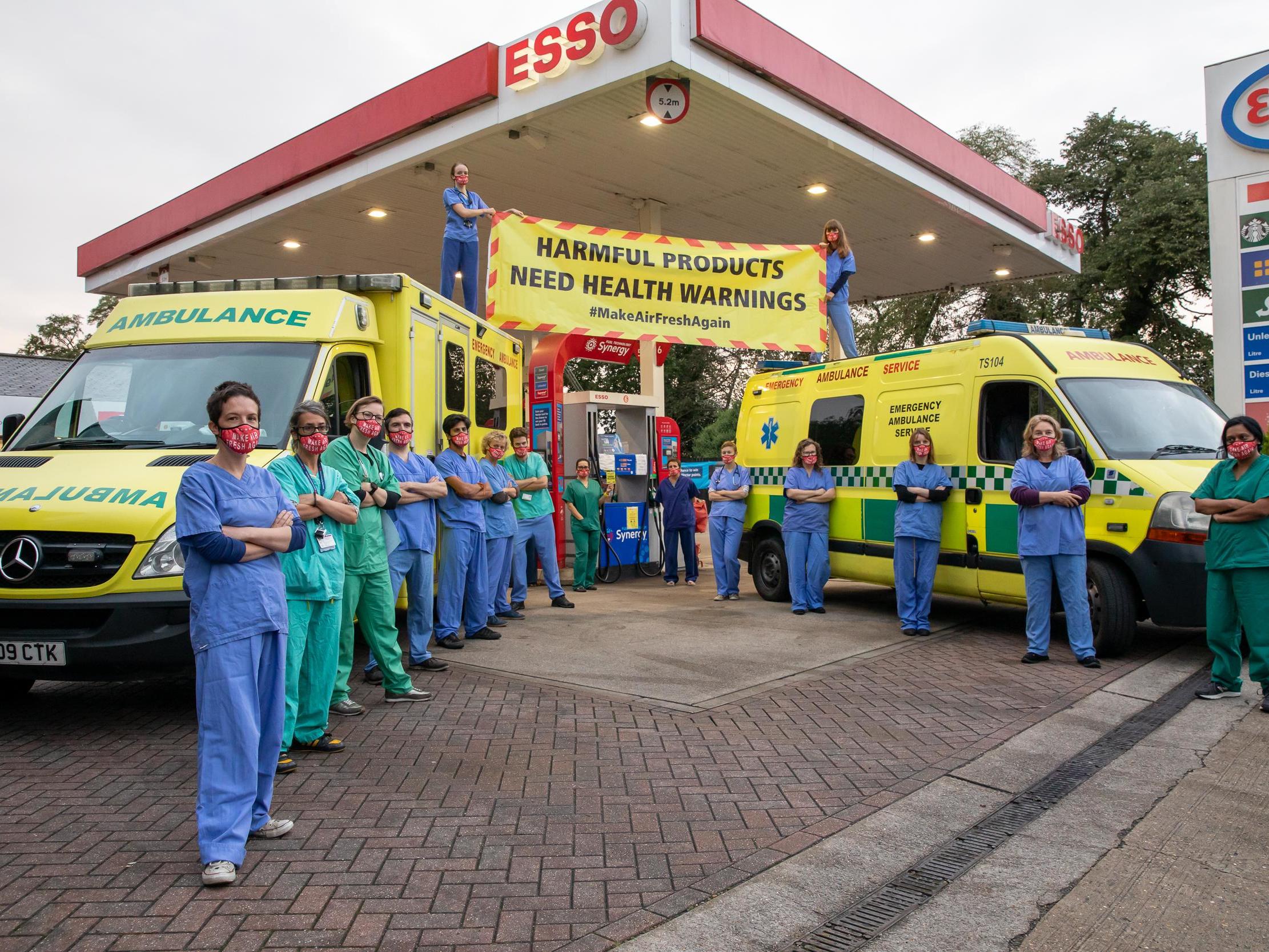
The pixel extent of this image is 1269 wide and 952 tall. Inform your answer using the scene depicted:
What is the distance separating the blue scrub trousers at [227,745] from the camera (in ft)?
11.8

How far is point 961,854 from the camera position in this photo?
12.6 feet

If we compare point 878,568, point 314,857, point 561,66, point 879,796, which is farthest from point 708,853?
point 561,66

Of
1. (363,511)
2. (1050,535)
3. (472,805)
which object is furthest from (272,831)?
(1050,535)

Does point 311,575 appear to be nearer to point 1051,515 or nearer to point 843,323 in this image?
point 1051,515

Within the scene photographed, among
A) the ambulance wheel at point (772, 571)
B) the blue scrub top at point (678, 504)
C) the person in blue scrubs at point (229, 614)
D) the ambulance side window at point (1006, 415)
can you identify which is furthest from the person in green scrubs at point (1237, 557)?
the blue scrub top at point (678, 504)

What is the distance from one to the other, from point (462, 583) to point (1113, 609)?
16.2 ft

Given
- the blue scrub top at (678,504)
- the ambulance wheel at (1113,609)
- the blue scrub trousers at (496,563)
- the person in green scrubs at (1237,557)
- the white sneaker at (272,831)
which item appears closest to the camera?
the white sneaker at (272,831)

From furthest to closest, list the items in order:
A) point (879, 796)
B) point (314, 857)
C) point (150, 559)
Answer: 1. point (150, 559)
2. point (879, 796)
3. point (314, 857)

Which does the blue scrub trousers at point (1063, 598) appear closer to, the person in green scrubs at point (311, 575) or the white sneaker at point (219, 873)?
the person in green scrubs at point (311, 575)

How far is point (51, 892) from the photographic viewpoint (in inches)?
135

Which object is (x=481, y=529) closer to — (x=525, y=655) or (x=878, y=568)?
(x=525, y=655)

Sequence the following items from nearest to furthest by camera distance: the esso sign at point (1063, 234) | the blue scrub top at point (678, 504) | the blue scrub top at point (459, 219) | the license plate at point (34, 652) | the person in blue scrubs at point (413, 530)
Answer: the license plate at point (34, 652) → the person in blue scrubs at point (413, 530) → the blue scrub top at point (459, 219) → the blue scrub top at point (678, 504) → the esso sign at point (1063, 234)

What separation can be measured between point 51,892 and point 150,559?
212 centimetres

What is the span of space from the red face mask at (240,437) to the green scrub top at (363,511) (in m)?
1.76
